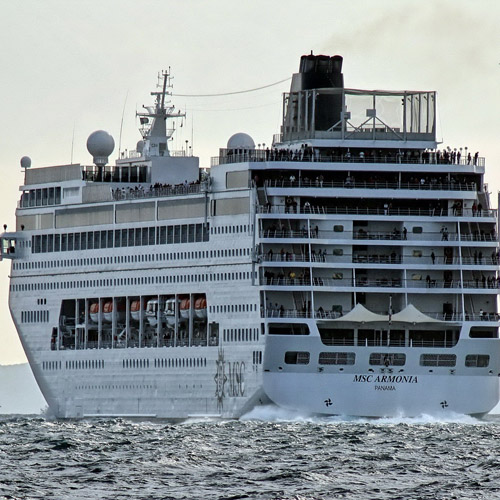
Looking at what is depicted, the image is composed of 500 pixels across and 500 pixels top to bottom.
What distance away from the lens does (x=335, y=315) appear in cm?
11225

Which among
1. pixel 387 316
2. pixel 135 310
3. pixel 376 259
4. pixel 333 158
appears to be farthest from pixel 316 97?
pixel 135 310

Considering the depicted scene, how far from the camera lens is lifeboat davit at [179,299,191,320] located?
12075cm

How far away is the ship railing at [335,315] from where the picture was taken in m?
112

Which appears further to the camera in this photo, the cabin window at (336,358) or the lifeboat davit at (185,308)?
the lifeboat davit at (185,308)

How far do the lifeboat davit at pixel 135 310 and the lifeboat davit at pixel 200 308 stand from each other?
5.90 meters

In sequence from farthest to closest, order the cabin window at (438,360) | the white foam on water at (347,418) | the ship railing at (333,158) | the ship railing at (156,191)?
1. the ship railing at (156,191)
2. the ship railing at (333,158)
3. the cabin window at (438,360)
4. the white foam on water at (347,418)

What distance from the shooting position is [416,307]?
11381 centimetres

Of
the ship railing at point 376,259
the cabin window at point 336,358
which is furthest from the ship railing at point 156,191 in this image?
the cabin window at point 336,358

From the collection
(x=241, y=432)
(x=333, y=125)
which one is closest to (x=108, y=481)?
(x=241, y=432)

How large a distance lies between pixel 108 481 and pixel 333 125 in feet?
138

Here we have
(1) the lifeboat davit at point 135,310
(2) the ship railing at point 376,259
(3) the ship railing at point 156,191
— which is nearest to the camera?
(2) the ship railing at point 376,259

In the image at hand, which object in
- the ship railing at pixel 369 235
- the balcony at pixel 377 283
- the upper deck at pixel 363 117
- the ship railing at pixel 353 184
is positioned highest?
the upper deck at pixel 363 117

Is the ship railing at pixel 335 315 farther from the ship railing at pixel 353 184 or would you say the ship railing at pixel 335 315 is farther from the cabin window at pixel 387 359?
the ship railing at pixel 353 184

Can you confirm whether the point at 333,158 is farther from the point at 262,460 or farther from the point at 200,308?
the point at 262,460
